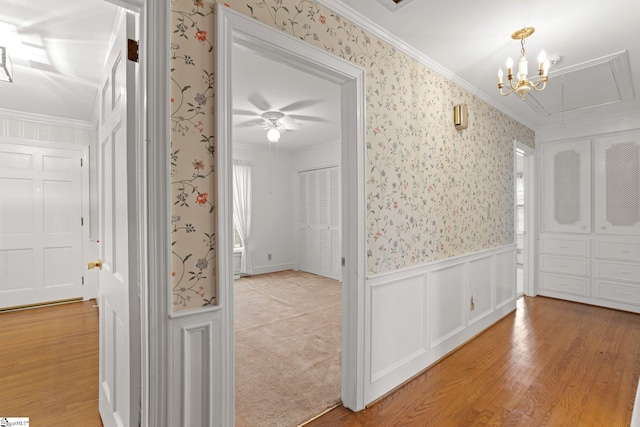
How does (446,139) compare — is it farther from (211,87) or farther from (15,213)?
(15,213)

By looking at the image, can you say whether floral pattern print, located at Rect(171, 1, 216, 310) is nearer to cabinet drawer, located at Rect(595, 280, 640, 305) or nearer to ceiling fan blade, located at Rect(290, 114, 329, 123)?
ceiling fan blade, located at Rect(290, 114, 329, 123)

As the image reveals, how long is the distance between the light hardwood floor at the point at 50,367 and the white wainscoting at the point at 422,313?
5.76 ft

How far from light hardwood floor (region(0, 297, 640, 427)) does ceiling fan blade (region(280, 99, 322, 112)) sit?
2.90 m

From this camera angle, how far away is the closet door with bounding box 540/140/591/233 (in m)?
4.15

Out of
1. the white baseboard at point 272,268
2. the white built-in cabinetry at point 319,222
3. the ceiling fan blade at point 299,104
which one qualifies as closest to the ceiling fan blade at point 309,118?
the ceiling fan blade at point 299,104

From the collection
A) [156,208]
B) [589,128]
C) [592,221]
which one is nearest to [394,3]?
[156,208]

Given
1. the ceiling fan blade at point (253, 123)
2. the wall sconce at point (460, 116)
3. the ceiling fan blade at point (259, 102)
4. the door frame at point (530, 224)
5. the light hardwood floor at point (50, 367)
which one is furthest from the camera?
the door frame at point (530, 224)

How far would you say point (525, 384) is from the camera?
2.23m

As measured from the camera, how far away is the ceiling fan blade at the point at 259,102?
→ 336 centimetres

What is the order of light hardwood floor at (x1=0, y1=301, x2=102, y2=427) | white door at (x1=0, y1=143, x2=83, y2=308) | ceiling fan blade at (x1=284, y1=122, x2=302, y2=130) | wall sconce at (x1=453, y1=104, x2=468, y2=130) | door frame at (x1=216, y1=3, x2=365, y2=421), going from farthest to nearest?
ceiling fan blade at (x1=284, y1=122, x2=302, y2=130) < white door at (x1=0, y1=143, x2=83, y2=308) < wall sconce at (x1=453, y1=104, x2=468, y2=130) < light hardwood floor at (x1=0, y1=301, x2=102, y2=427) < door frame at (x1=216, y1=3, x2=365, y2=421)

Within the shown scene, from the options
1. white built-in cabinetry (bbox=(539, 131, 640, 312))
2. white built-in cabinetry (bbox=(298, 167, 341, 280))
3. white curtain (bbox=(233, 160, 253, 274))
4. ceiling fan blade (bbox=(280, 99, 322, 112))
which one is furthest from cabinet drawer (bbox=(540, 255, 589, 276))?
white curtain (bbox=(233, 160, 253, 274))

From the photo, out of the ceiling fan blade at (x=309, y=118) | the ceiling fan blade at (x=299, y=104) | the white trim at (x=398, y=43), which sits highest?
the ceiling fan blade at (x=309, y=118)

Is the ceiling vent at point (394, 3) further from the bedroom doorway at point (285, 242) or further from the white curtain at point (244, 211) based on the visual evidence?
the white curtain at point (244, 211)

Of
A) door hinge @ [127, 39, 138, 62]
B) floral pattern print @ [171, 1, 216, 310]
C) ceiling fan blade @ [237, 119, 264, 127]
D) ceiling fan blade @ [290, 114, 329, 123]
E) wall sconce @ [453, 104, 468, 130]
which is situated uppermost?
ceiling fan blade @ [290, 114, 329, 123]
